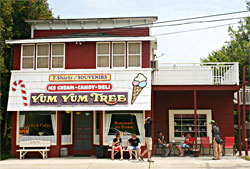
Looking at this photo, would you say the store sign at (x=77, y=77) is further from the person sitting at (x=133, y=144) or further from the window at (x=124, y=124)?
the person sitting at (x=133, y=144)

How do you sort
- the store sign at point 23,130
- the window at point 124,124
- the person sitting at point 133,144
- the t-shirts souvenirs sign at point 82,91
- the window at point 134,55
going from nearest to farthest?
the person sitting at point 133,144, the t-shirts souvenirs sign at point 82,91, the window at point 124,124, the store sign at point 23,130, the window at point 134,55

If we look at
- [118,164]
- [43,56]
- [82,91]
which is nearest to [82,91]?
[82,91]

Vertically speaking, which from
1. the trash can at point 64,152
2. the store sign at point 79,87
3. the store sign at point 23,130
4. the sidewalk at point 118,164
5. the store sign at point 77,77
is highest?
the store sign at point 77,77

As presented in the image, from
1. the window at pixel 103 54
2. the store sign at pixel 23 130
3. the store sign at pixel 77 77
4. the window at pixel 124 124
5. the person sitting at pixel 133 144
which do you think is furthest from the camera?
the window at pixel 103 54

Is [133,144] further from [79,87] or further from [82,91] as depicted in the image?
[79,87]

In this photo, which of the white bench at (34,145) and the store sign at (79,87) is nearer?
the white bench at (34,145)

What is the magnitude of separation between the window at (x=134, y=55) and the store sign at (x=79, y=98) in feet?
5.62

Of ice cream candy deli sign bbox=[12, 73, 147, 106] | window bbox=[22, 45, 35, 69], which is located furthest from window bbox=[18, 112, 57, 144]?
window bbox=[22, 45, 35, 69]

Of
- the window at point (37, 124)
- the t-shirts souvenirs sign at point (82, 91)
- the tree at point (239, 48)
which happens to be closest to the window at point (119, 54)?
the t-shirts souvenirs sign at point (82, 91)

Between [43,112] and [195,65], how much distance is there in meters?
8.11

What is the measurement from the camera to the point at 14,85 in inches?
680

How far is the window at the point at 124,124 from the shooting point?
1686 cm

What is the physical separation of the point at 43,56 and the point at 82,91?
291 cm

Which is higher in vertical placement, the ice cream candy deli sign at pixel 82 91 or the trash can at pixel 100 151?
the ice cream candy deli sign at pixel 82 91
